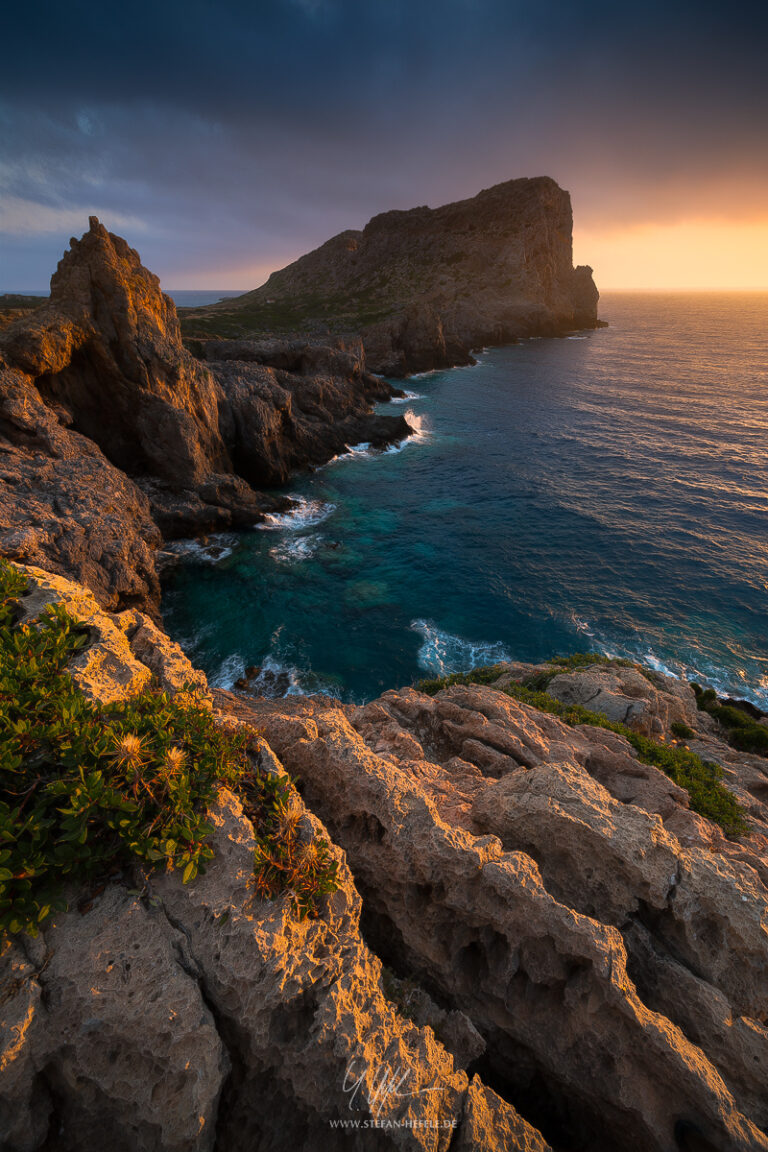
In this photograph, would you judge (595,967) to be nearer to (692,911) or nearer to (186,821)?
(692,911)

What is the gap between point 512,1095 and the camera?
698 cm

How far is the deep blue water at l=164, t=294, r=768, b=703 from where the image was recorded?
29.1m

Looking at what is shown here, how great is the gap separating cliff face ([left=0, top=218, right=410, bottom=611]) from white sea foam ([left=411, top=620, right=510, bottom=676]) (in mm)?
16856

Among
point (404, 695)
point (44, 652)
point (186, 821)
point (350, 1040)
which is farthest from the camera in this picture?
point (404, 695)

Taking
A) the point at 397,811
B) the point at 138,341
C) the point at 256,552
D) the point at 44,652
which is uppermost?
the point at 138,341

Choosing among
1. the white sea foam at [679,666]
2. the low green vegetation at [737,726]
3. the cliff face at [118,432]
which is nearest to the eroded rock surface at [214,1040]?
the cliff face at [118,432]

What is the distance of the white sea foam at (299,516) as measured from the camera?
42.9m

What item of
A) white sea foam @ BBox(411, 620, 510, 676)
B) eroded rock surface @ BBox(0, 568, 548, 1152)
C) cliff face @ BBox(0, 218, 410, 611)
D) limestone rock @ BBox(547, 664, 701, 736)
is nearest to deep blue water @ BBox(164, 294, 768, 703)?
white sea foam @ BBox(411, 620, 510, 676)

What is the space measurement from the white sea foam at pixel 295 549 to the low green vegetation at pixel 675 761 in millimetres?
21066

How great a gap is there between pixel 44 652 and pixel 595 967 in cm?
1008

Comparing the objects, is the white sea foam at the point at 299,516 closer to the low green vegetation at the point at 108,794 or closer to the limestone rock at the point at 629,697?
the limestone rock at the point at 629,697

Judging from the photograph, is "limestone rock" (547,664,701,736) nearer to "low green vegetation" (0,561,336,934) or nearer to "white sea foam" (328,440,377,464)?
"low green vegetation" (0,561,336,934)

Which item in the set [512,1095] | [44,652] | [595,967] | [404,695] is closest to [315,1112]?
[512,1095]

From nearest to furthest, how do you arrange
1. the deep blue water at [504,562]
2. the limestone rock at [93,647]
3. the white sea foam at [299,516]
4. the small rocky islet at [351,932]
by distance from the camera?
the small rocky islet at [351,932] → the limestone rock at [93,647] → the deep blue water at [504,562] → the white sea foam at [299,516]
